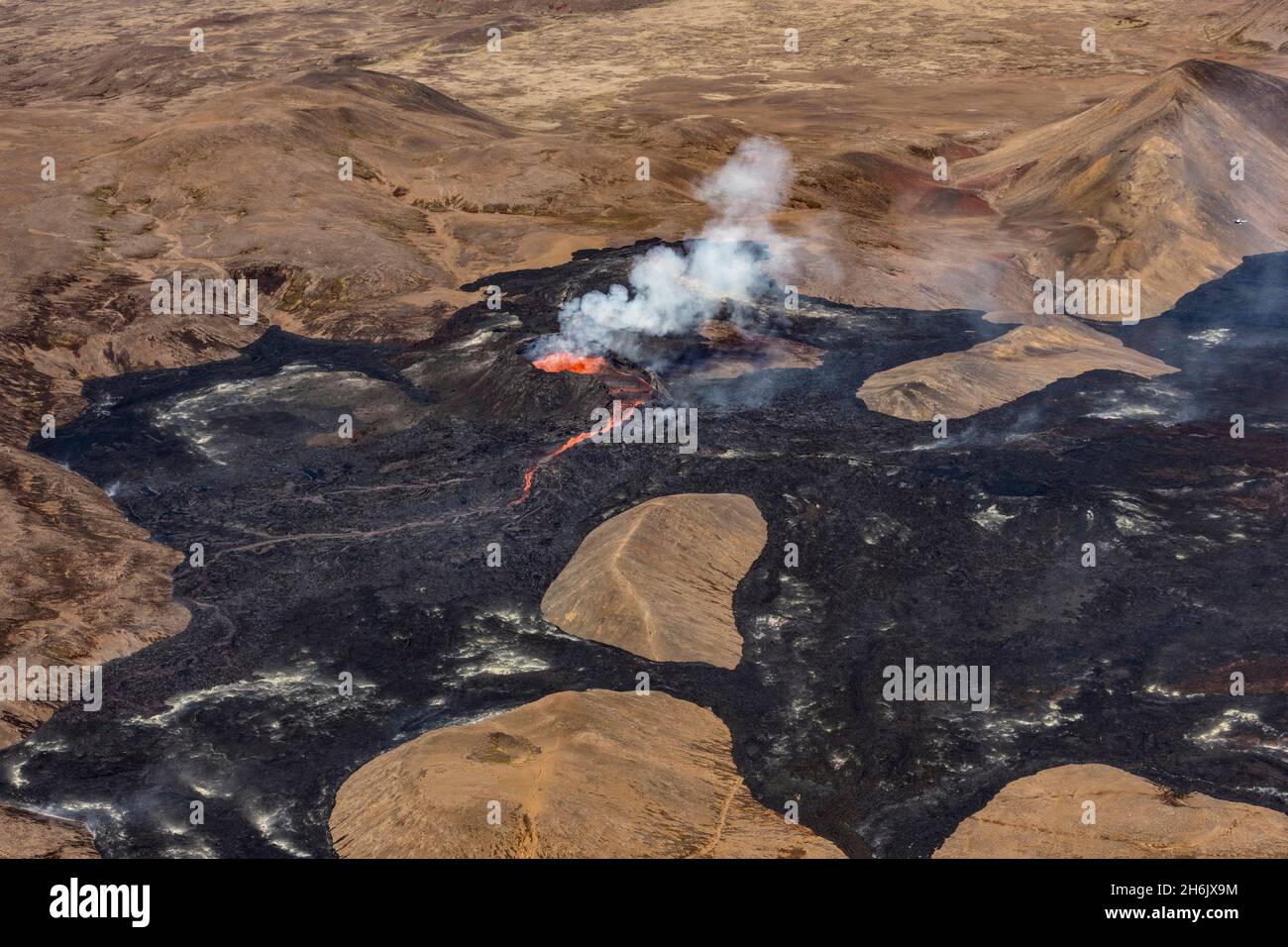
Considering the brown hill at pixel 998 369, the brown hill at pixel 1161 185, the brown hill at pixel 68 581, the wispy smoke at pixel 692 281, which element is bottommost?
the brown hill at pixel 68 581

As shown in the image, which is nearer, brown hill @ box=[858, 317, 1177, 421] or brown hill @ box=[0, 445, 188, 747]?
brown hill @ box=[0, 445, 188, 747]

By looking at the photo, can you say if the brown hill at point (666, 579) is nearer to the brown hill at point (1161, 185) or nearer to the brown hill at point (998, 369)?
the brown hill at point (998, 369)

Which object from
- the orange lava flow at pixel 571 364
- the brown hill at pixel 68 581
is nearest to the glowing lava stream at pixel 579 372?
the orange lava flow at pixel 571 364

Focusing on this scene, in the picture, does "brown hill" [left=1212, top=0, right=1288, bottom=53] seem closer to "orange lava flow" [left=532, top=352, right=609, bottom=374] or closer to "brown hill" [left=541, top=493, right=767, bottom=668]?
"orange lava flow" [left=532, top=352, right=609, bottom=374]
